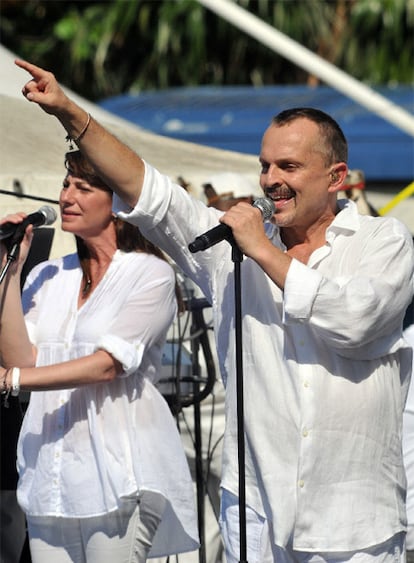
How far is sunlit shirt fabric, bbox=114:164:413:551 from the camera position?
3.09 metres

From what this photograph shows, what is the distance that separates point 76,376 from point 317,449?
94cm

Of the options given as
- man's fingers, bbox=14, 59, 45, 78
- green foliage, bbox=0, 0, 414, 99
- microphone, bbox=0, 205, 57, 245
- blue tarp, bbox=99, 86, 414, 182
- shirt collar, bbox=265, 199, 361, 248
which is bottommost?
shirt collar, bbox=265, 199, 361, 248

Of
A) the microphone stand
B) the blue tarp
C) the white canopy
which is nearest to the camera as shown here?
the microphone stand

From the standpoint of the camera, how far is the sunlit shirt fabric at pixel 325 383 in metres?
3.09

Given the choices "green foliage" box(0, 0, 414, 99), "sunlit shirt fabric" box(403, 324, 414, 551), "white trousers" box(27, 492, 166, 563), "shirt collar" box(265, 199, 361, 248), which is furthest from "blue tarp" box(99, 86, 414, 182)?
"shirt collar" box(265, 199, 361, 248)

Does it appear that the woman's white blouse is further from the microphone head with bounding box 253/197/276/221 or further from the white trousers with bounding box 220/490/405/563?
the microphone head with bounding box 253/197/276/221

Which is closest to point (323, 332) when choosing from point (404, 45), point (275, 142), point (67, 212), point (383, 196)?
point (275, 142)

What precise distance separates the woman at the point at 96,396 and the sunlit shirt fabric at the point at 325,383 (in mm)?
628

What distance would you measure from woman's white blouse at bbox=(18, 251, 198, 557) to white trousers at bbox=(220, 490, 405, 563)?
585 mm

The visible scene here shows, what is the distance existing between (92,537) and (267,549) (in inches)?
31.8

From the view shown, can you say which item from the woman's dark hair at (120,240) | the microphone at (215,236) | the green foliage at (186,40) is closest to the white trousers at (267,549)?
the microphone at (215,236)

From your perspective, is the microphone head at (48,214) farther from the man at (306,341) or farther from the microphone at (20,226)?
the man at (306,341)

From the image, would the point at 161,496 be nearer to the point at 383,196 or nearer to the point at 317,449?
the point at 317,449

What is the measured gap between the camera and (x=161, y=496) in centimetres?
389
